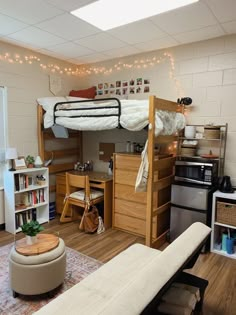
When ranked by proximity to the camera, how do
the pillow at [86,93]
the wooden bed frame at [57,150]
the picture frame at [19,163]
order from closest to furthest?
the picture frame at [19,163] → the wooden bed frame at [57,150] → the pillow at [86,93]

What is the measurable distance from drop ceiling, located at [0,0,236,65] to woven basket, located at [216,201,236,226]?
2054mm

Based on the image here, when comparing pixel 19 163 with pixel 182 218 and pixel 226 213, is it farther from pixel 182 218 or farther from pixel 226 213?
pixel 226 213

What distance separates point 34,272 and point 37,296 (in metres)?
0.31

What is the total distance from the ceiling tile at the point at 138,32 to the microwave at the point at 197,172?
5.40 ft

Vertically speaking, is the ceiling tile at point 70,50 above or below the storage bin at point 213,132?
above

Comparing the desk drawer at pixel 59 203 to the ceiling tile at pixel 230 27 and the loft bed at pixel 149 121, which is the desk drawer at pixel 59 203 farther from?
the ceiling tile at pixel 230 27

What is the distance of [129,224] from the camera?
3.37m

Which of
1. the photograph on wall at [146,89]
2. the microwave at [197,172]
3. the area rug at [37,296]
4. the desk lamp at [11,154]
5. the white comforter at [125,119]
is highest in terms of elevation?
the photograph on wall at [146,89]

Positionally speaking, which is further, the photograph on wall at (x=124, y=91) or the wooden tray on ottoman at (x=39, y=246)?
the photograph on wall at (x=124, y=91)

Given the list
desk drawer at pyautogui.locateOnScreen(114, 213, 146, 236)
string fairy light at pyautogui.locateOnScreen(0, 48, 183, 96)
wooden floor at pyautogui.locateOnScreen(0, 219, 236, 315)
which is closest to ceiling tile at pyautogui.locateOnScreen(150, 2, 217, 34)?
string fairy light at pyautogui.locateOnScreen(0, 48, 183, 96)

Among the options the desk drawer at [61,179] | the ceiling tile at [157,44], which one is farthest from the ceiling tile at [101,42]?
the desk drawer at [61,179]

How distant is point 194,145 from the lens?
10.4 feet

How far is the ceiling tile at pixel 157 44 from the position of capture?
3.21 metres

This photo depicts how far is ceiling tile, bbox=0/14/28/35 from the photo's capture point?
2614 mm
